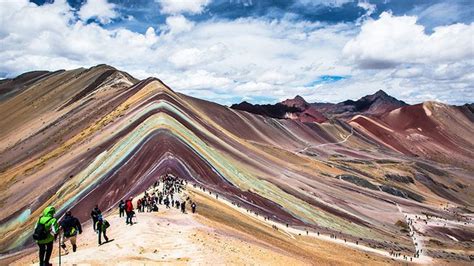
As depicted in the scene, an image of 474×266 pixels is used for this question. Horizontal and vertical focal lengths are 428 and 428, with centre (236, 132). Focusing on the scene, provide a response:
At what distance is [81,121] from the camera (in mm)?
109125

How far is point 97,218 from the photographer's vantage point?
2445 centimetres

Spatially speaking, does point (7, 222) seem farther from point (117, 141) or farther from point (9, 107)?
point (9, 107)

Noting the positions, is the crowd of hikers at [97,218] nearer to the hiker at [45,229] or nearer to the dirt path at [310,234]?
the hiker at [45,229]

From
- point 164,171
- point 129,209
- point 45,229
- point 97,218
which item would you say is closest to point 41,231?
point 45,229

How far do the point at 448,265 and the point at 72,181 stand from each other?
5167cm

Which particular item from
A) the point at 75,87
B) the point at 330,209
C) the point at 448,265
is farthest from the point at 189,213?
the point at 75,87

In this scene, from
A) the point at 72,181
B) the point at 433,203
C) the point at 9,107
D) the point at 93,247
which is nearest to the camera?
the point at 93,247

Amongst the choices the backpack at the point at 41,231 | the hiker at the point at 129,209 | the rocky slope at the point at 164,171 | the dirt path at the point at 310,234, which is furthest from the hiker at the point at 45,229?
the dirt path at the point at 310,234

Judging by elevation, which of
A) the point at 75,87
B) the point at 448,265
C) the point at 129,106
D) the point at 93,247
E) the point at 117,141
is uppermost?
the point at 75,87

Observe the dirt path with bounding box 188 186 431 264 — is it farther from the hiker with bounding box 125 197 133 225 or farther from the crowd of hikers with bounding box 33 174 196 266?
the hiker with bounding box 125 197 133 225

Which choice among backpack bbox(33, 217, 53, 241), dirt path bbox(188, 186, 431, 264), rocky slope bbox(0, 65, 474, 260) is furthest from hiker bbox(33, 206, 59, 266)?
dirt path bbox(188, 186, 431, 264)

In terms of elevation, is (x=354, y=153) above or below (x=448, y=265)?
above

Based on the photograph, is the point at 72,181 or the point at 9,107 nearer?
the point at 72,181

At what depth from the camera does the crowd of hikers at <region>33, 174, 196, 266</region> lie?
14.9m
